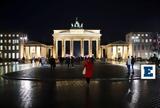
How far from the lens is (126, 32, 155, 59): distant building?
169125 mm

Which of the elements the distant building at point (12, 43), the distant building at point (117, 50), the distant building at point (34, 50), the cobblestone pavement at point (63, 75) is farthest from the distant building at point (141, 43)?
the cobblestone pavement at point (63, 75)

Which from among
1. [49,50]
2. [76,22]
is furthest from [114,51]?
[49,50]

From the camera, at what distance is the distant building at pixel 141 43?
169m

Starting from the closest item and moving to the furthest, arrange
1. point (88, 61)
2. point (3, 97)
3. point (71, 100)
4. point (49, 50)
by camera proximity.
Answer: point (71, 100), point (3, 97), point (88, 61), point (49, 50)

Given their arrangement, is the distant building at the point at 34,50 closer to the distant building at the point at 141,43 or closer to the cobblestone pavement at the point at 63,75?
the distant building at the point at 141,43

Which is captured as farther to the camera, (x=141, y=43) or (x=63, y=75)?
(x=141, y=43)

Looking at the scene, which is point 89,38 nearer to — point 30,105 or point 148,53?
point 148,53

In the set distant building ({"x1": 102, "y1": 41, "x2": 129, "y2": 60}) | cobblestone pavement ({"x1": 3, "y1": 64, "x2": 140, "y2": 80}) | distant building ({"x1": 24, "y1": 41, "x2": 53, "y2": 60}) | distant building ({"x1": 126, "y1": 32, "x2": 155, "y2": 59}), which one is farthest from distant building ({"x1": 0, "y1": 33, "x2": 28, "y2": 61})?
cobblestone pavement ({"x1": 3, "y1": 64, "x2": 140, "y2": 80})

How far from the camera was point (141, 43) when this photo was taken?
170 meters

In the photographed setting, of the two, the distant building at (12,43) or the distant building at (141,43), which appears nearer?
the distant building at (141,43)

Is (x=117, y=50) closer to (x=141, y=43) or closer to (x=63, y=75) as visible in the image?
(x=141, y=43)

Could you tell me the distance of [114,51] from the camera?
168 m

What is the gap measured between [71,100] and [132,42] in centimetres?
15526

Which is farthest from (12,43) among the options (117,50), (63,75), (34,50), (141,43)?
(63,75)
